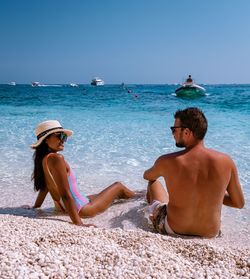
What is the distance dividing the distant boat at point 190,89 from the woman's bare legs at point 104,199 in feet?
77.1

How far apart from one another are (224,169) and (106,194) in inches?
67.6

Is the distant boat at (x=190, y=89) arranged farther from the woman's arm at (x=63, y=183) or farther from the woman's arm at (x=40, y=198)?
the woman's arm at (x=63, y=183)

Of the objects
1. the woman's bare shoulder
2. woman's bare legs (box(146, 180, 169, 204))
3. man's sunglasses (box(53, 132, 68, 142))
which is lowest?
woman's bare legs (box(146, 180, 169, 204))

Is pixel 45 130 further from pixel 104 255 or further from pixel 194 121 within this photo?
pixel 104 255

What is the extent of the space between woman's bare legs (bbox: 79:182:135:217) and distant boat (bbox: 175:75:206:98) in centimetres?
2351

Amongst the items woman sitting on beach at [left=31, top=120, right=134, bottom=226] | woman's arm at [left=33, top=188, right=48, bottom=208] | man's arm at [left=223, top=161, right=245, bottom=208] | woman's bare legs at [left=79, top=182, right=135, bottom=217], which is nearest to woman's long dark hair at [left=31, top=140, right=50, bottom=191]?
woman sitting on beach at [left=31, top=120, right=134, bottom=226]

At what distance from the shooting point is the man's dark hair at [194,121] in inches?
124

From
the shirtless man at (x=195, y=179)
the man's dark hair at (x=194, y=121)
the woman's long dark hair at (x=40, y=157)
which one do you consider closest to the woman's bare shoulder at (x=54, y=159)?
the woman's long dark hair at (x=40, y=157)

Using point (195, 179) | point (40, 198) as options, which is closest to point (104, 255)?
point (195, 179)

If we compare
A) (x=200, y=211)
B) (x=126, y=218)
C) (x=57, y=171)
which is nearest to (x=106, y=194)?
(x=126, y=218)

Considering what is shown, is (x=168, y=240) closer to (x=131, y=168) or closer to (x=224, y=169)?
(x=224, y=169)

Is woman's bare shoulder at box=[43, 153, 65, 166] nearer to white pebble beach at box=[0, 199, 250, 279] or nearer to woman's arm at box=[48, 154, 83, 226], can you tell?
woman's arm at box=[48, 154, 83, 226]

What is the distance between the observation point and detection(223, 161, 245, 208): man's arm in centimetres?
327

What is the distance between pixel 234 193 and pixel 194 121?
0.82 meters
